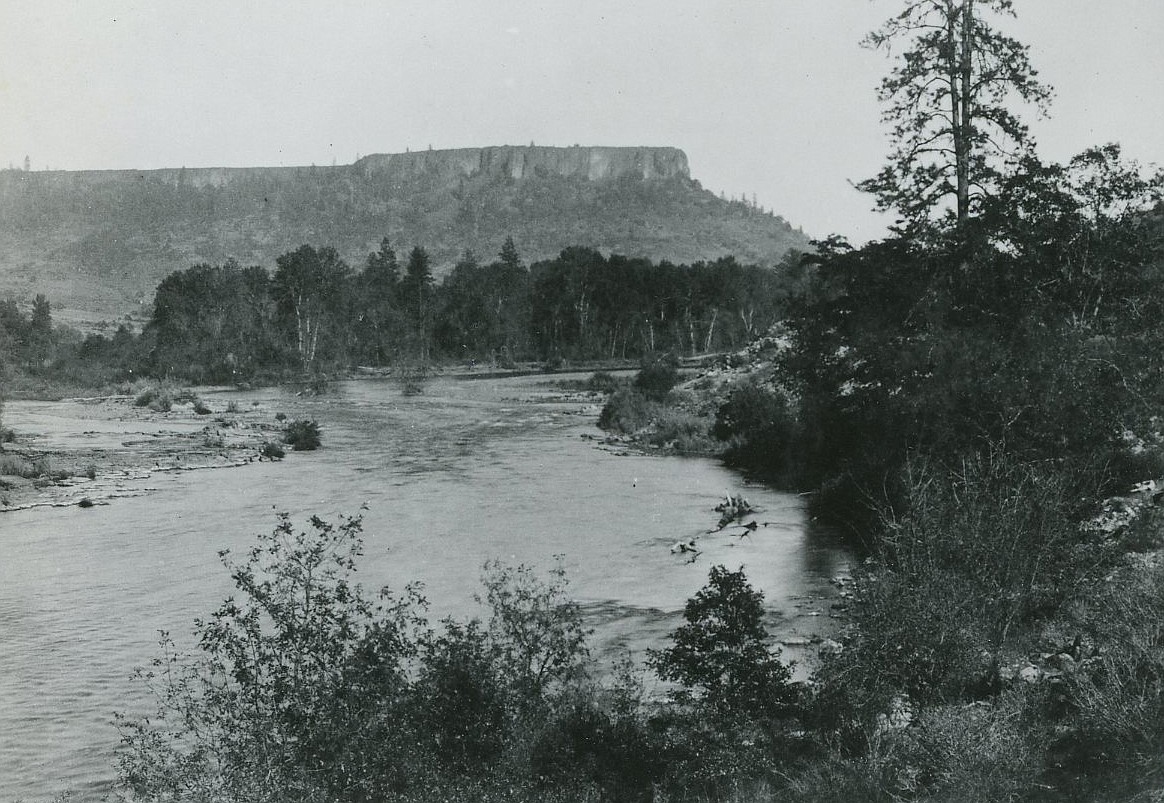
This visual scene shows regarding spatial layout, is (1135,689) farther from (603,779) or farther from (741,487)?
(741,487)

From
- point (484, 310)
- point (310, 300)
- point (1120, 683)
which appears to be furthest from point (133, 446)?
point (484, 310)

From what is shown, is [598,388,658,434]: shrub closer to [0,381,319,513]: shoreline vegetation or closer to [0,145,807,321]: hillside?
[0,381,319,513]: shoreline vegetation

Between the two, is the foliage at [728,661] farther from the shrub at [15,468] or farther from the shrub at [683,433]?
the shrub at [683,433]

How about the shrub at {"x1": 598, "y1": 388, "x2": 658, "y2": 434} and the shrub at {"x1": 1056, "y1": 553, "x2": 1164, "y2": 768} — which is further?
the shrub at {"x1": 598, "y1": 388, "x2": 658, "y2": 434}

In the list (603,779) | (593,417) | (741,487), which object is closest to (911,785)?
(603,779)

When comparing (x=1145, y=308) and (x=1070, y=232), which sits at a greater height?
(x=1070, y=232)

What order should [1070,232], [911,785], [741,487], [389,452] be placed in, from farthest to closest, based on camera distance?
[389,452] → [741,487] → [1070,232] → [911,785]

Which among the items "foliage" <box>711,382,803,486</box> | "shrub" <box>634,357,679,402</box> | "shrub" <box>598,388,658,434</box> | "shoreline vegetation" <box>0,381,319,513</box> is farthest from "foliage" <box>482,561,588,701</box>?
"shrub" <box>634,357,679,402</box>
